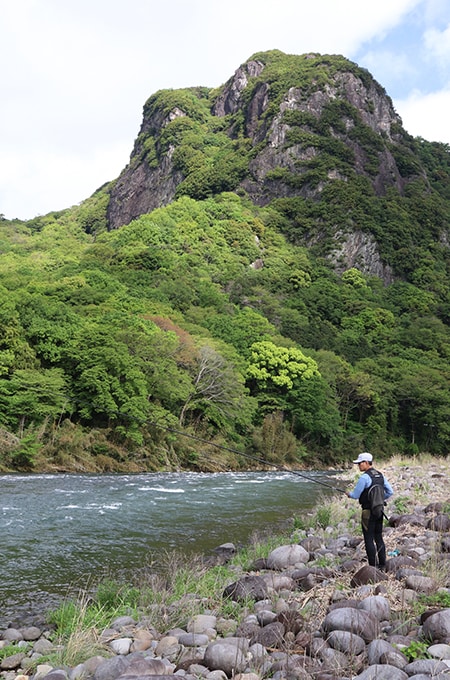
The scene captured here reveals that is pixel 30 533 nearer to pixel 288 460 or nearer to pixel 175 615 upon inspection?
pixel 175 615

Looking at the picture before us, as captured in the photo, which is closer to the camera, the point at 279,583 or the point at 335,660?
the point at 335,660

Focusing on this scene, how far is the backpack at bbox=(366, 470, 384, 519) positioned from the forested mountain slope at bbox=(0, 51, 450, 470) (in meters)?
3.15

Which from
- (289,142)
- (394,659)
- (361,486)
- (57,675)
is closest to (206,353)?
(361,486)

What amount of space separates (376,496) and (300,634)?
2689 mm

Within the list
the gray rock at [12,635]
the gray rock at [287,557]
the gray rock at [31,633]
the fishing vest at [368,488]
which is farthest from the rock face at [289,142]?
the gray rock at [12,635]

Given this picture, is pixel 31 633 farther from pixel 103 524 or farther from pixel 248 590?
pixel 103 524

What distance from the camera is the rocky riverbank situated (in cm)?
382

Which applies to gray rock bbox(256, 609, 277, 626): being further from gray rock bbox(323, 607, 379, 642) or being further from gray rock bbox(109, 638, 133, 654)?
gray rock bbox(109, 638, 133, 654)

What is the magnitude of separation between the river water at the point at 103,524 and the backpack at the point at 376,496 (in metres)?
3.76

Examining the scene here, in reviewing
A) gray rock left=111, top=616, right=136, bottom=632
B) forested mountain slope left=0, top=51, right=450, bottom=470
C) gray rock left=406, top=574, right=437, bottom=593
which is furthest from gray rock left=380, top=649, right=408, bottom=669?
forested mountain slope left=0, top=51, right=450, bottom=470

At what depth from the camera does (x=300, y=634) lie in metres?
4.38

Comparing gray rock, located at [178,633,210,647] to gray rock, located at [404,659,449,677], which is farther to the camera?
gray rock, located at [178,633,210,647]

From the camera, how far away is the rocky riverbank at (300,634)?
3.82 m

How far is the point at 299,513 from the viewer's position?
13883 millimetres
